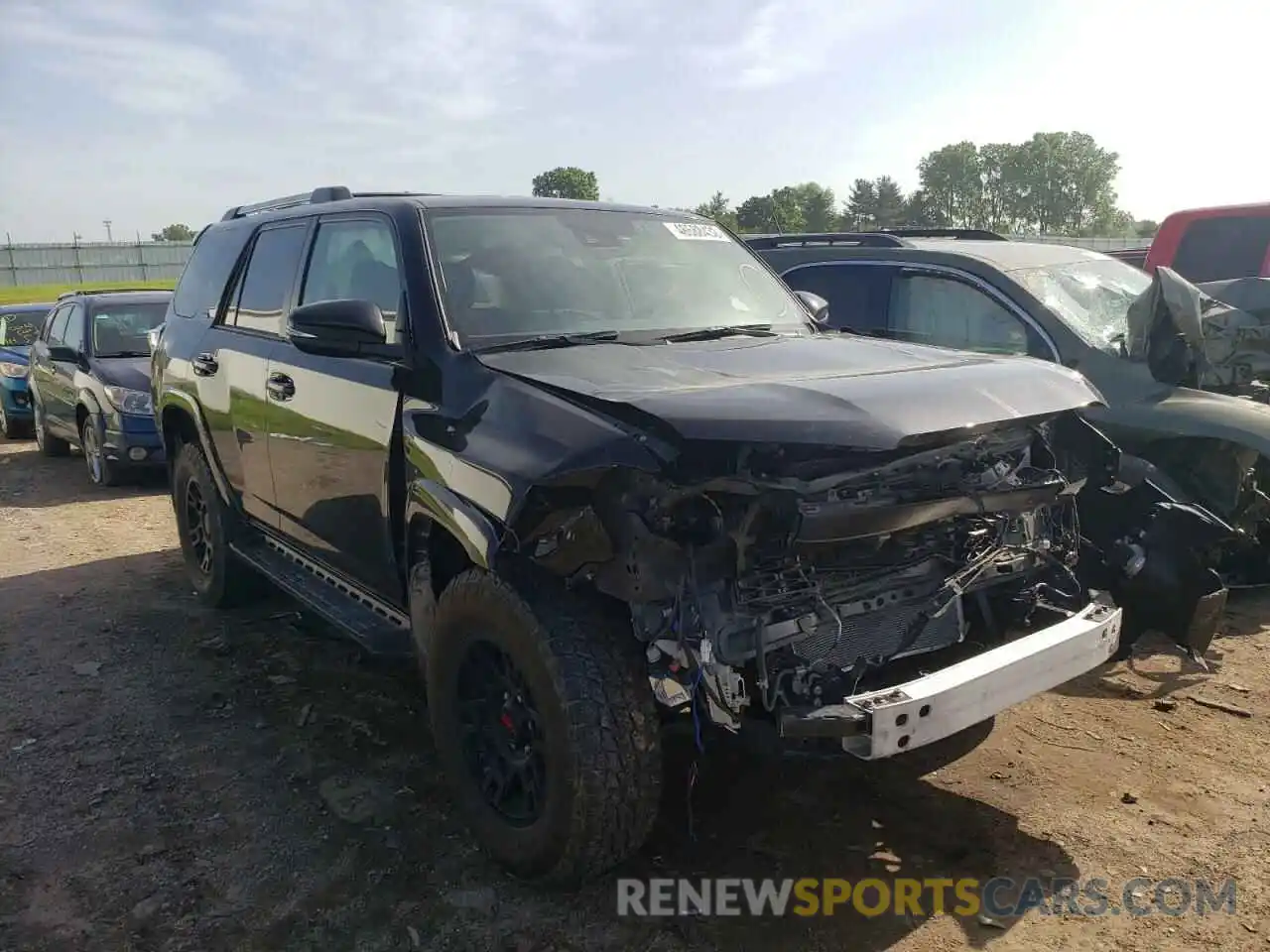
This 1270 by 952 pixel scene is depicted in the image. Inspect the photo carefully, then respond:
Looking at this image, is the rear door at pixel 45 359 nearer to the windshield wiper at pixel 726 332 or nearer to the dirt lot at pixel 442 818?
the dirt lot at pixel 442 818

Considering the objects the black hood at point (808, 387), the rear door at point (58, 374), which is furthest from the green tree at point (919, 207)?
the black hood at point (808, 387)

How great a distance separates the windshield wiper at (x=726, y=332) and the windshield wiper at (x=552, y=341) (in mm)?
236

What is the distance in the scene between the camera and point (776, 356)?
11.3 ft

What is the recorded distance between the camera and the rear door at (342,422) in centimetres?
360

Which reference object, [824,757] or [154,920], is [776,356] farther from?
[154,920]

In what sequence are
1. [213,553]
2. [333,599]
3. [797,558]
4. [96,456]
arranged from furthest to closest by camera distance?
[96,456]
[213,553]
[333,599]
[797,558]

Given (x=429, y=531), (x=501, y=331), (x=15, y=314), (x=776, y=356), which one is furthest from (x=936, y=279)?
(x=15, y=314)

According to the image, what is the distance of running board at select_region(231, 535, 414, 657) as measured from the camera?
3641mm

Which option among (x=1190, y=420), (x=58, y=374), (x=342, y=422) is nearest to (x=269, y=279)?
(x=342, y=422)

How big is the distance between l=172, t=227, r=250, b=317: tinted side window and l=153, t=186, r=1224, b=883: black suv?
116 cm

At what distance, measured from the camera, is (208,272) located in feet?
18.1

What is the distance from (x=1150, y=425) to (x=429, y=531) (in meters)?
3.67

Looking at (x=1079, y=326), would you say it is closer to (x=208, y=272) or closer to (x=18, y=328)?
(x=208, y=272)

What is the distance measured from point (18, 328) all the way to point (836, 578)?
13602 millimetres
